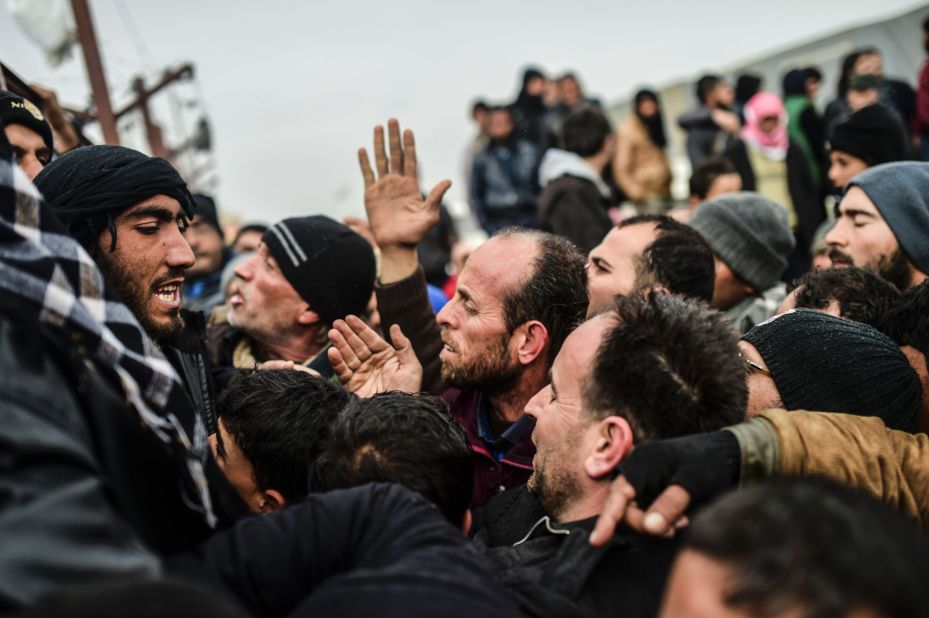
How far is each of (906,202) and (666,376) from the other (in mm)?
2314

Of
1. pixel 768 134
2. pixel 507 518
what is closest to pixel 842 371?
pixel 507 518

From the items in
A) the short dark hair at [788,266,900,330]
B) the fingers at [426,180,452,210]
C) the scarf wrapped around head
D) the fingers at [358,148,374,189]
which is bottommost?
the short dark hair at [788,266,900,330]

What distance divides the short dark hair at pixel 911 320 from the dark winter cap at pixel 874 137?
238 centimetres

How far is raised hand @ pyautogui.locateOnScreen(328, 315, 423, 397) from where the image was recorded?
3354 millimetres

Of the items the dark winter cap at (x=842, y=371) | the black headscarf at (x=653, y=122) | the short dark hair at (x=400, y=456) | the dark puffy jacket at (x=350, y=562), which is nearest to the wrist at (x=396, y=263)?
the short dark hair at (x=400, y=456)

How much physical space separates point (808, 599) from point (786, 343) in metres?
1.57

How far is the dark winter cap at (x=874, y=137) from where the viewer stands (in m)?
5.05

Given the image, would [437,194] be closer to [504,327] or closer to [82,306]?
[504,327]

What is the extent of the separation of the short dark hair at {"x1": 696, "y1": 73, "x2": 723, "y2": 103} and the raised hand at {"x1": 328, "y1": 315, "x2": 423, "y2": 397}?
6.18 meters

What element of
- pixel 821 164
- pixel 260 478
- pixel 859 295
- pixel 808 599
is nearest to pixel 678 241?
pixel 859 295

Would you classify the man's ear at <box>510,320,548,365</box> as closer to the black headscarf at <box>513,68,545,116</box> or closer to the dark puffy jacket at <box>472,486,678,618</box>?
the dark puffy jacket at <box>472,486,678,618</box>

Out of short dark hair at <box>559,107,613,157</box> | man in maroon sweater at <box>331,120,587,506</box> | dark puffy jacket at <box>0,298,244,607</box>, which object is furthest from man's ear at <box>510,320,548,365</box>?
short dark hair at <box>559,107,613,157</box>

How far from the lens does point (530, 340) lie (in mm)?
3316

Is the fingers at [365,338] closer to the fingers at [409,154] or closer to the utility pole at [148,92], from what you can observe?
the fingers at [409,154]
